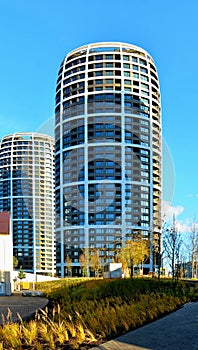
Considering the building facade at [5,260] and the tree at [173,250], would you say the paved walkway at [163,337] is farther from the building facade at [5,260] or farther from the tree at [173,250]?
the building facade at [5,260]

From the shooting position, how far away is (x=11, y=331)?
8406mm

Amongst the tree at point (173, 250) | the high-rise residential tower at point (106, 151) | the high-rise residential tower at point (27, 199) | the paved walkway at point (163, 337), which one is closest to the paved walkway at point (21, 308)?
the paved walkway at point (163, 337)

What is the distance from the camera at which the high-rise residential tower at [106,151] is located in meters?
95.2

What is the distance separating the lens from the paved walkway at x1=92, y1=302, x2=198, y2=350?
6977 mm

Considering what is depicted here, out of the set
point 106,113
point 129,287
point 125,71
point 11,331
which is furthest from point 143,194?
point 11,331

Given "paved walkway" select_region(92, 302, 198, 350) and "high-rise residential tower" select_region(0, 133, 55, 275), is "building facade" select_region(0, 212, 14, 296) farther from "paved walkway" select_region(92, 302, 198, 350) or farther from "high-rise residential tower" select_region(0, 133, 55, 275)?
"high-rise residential tower" select_region(0, 133, 55, 275)

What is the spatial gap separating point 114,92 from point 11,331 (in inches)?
3801

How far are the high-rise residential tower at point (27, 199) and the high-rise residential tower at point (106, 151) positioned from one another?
150 feet

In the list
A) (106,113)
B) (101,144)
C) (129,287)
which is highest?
(106,113)

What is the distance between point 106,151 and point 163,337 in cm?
9130

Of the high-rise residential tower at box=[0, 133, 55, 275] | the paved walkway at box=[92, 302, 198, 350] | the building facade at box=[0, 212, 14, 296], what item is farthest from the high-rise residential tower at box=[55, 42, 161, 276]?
the paved walkway at box=[92, 302, 198, 350]

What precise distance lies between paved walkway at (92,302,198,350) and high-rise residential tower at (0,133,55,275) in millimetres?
138763

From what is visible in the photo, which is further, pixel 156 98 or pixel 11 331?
pixel 156 98

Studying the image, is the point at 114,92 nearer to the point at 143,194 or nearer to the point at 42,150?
the point at 143,194
